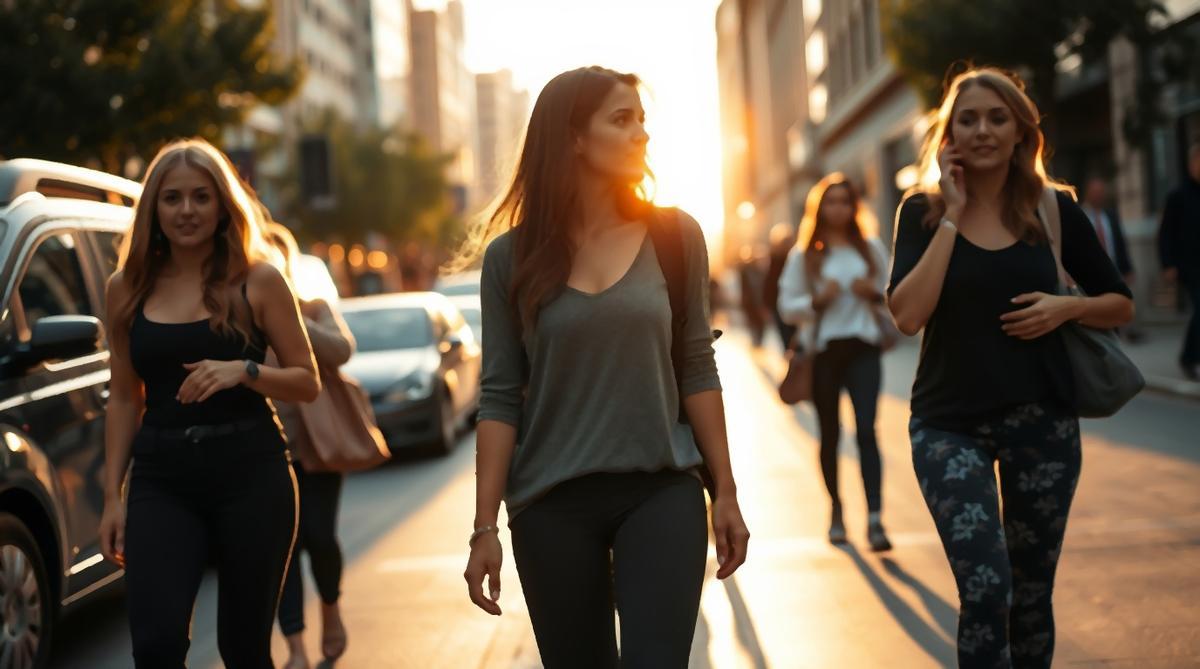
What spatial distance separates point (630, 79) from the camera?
10.8 feet

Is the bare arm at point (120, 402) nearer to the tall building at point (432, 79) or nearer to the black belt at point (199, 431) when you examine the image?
the black belt at point (199, 431)

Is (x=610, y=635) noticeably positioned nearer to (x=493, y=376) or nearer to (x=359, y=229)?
(x=493, y=376)

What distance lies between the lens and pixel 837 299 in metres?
7.96

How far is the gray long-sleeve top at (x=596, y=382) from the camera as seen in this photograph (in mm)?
3117

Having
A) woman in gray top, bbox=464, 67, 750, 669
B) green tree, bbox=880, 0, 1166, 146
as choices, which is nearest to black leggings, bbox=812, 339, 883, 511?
woman in gray top, bbox=464, 67, 750, 669

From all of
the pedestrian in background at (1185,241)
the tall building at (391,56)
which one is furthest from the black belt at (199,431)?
the tall building at (391,56)

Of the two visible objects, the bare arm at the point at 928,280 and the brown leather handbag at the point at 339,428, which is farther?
the brown leather handbag at the point at 339,428

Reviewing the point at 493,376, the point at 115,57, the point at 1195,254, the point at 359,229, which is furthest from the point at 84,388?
the point at 359,229

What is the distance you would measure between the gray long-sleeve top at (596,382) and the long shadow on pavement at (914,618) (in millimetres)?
2614

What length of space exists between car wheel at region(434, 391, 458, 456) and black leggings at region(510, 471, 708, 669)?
1076cm

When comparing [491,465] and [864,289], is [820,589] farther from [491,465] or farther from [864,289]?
[491,465]

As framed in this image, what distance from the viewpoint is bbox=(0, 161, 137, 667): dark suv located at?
5320 mm

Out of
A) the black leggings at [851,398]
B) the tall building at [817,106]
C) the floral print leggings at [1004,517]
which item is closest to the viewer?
the floral print leggings at [1004,517]

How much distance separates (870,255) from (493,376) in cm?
512
